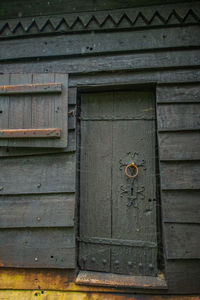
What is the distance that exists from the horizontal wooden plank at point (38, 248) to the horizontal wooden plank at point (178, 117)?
1272mm

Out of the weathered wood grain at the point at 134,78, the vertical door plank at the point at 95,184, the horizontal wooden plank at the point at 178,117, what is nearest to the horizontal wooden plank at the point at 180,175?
the horizontal wooden plank at the point at 178,117

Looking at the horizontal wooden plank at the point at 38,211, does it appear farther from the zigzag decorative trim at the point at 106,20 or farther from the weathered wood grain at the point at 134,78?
the zigzag decorative trim at the point at 106,20

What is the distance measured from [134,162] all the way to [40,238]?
1101 millimetres

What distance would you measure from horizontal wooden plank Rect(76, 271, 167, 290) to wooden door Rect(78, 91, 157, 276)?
6 cm

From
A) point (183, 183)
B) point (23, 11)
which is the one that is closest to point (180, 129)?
point (183, 183)

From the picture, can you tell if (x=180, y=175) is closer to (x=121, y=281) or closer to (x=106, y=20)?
(x=121, y=281)

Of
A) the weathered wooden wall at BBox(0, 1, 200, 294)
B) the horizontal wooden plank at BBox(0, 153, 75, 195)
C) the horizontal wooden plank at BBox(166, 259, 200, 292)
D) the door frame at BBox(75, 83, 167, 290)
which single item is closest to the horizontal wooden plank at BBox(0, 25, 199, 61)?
the weathered wooden wall at BBox(0, 1, 200, 294)

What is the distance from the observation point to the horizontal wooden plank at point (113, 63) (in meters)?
1.97

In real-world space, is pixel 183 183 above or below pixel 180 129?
below

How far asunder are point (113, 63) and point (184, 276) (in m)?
1.97

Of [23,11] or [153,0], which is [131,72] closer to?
[153,0]

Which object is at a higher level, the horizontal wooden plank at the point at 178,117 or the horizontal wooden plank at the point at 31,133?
the horizontal wooden plank at the point at 178,117

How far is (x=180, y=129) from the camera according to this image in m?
1.90

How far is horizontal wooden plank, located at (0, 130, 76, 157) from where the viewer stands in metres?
1.98
